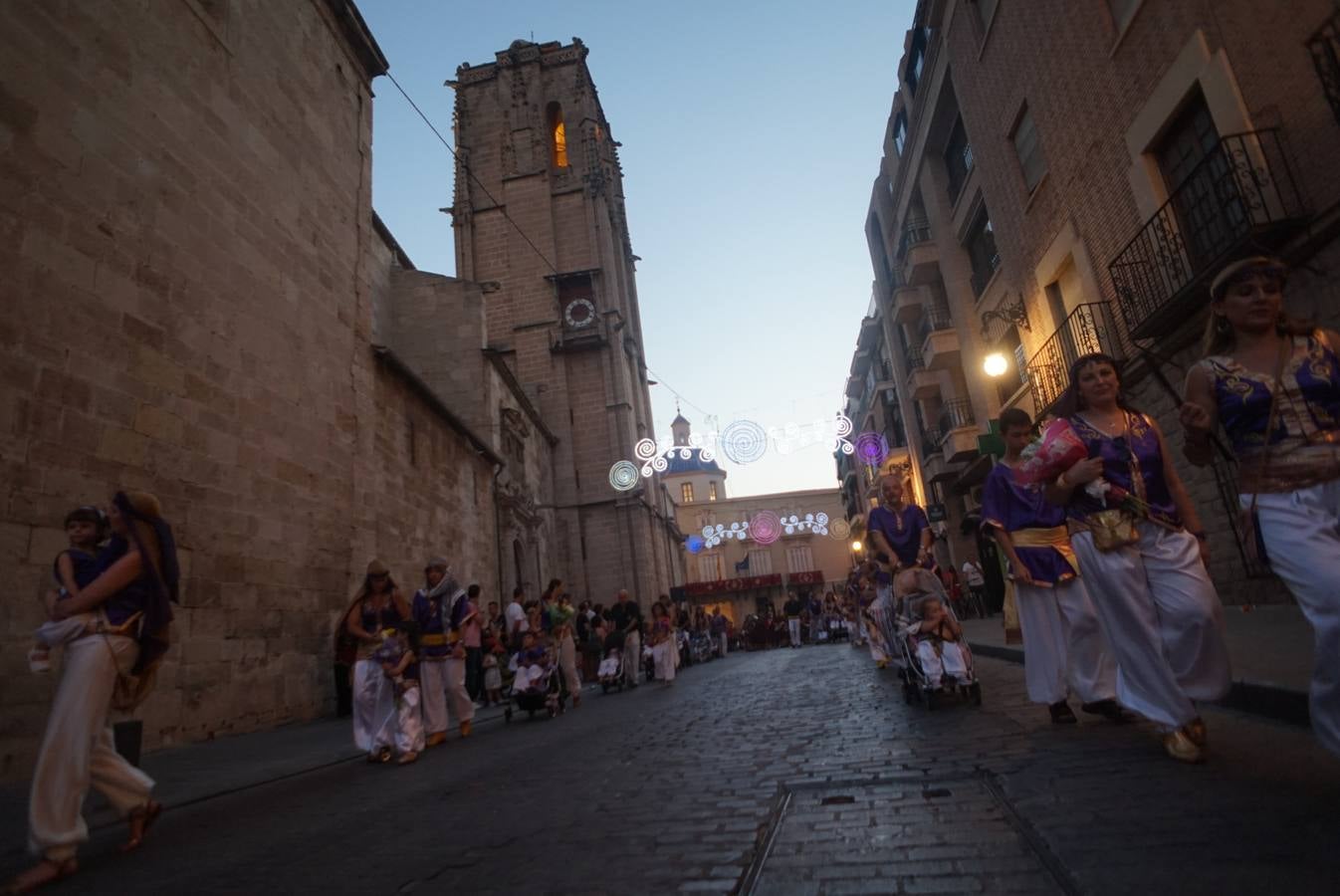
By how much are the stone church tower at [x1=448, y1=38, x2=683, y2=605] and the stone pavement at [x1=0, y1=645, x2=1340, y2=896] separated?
27164 millimetres

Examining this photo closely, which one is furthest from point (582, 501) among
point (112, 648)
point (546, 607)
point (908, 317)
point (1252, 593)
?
point (112, 648)

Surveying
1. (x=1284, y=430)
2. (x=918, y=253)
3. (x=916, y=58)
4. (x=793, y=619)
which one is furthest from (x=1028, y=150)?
(x=793, y=619)

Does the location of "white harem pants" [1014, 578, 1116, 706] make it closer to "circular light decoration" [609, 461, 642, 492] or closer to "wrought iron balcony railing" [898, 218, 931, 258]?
"wrought iron balcony railing" [898, 218, 931, 258]

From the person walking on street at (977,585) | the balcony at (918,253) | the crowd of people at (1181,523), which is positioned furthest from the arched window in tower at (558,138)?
the crowd of people at (1181,523)

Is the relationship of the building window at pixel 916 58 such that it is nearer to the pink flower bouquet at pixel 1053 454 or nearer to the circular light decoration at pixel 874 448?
the circular light decoration at pixel 874 448

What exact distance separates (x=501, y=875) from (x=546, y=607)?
820 cm

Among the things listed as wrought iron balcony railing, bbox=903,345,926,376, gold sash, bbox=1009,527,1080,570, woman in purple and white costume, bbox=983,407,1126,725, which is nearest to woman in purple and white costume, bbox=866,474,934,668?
woman in purple and white costume, bbox=983,407,1126,725

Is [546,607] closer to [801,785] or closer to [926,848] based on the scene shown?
[801,785]

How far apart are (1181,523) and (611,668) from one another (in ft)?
37.1

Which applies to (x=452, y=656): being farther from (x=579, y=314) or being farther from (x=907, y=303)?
(x=579, y=314)

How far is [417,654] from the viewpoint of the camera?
7352 millimetres

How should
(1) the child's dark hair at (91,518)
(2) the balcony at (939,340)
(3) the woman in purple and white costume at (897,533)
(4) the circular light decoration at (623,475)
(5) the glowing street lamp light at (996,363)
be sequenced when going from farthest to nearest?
(4) the circular light decoration at (623,475), (2) the balcony at (939,340), (5) the glowing street lamp light at (996,363), (3) the woman in purple and white costume at (897,533), (1) the child's dark hair at (91,518)

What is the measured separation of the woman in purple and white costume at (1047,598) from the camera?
183 inches

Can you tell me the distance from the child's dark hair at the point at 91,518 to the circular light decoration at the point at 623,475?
29727mm
